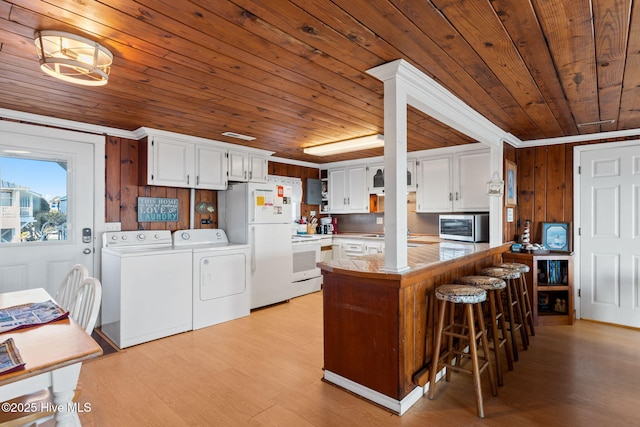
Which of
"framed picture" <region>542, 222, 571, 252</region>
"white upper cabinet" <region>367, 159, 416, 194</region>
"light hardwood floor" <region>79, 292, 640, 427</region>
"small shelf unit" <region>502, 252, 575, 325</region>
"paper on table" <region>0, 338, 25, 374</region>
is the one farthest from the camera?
"white upper cabinet" <region>367, 159, 416, 194</region>

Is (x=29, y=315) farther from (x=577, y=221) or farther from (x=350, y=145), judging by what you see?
(x=577, y=221)

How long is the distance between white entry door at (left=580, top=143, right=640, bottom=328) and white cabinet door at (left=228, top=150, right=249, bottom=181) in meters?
4.07

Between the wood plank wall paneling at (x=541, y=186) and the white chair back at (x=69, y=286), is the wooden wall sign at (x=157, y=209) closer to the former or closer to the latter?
the white chair back at (x=69, y=286)

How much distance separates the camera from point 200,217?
4.37 m

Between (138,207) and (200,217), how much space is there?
0.76m

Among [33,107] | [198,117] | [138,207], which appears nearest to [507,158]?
[198,117]

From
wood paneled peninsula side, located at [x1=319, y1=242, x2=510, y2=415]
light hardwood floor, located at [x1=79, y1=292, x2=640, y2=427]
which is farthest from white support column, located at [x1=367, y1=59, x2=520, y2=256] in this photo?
light hardwood floor, located at [x1=79, y1=292, x2=640, y2=427]

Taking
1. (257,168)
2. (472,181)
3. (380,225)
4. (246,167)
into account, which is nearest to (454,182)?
(472,181)

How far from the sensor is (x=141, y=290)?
321 centimetres

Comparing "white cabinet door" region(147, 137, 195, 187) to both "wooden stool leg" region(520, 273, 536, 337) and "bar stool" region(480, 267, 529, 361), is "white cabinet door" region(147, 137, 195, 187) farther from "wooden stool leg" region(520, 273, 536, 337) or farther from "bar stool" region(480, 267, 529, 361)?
"wooden stool leg" region(520, 273, 536, 337)

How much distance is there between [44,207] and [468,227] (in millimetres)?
4611

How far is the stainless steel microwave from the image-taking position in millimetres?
4117

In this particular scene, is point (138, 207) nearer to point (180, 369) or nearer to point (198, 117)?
point (198, 117)

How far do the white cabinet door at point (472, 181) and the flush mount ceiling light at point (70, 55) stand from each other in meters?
4.03
